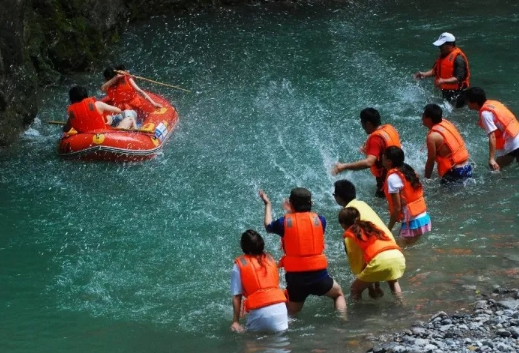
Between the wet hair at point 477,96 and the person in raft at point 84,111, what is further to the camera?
the person in raft at point 84,111

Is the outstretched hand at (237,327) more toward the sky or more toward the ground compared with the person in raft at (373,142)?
more toward the ground

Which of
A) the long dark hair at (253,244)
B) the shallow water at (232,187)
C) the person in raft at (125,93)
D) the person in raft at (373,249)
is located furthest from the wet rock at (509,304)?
the person in raft at (125,93)

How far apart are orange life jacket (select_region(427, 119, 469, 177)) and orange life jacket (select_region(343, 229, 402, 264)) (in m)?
2.74

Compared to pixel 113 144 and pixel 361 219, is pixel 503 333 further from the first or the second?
pixel 113 144

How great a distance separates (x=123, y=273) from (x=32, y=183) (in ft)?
12.6

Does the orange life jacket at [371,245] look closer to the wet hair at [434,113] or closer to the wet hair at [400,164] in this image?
the wet hair at [400,164]

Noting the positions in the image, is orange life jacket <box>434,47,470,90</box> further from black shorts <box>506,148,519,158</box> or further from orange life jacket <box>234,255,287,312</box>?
orange life jacket <box>234,255,287,312</box>

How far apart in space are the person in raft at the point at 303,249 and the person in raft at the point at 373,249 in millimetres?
298

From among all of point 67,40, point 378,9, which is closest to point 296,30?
point 378,9

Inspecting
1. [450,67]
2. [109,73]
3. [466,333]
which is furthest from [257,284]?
[109,73]

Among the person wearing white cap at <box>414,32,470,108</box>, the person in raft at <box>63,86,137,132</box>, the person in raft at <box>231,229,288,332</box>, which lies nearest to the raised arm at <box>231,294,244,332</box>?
the person in raft at <box>231,229,288,332</box>

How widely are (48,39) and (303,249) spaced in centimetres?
1147

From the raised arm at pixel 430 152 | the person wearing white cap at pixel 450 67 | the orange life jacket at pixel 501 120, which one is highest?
the person wearing white cap at pixel 450 67

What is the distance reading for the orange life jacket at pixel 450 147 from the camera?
10512 mm
